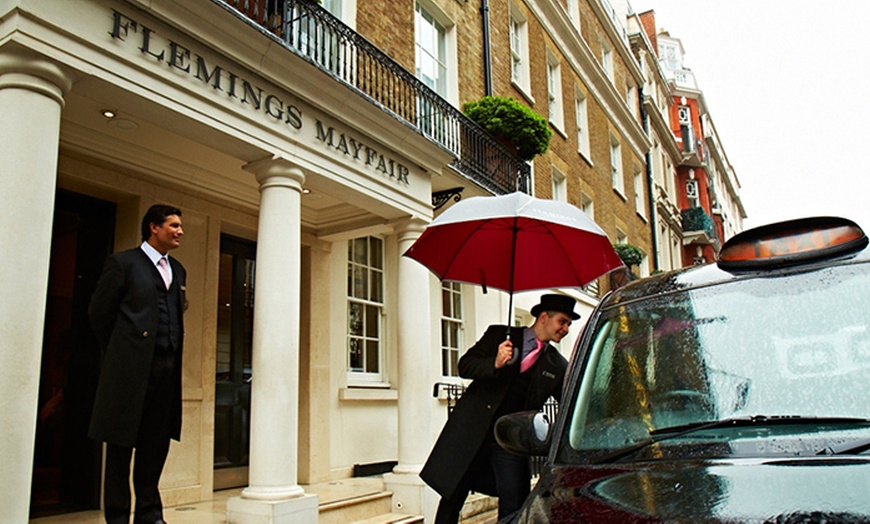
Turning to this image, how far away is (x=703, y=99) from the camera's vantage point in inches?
1789

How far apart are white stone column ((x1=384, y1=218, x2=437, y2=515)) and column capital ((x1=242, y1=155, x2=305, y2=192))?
218 centimetres

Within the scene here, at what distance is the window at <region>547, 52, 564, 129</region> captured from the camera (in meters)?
18.6

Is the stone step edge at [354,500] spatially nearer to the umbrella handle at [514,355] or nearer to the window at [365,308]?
the window at [365,308]

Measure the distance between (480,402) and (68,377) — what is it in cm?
454

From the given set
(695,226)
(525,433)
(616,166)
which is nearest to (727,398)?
(525,433)

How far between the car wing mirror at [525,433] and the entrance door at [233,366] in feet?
21.2

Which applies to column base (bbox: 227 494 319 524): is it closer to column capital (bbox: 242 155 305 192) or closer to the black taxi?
column capital (bbox: 242 155 305 192)

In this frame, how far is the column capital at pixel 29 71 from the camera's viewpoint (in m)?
4.62

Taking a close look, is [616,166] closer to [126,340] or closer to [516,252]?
[516,252]

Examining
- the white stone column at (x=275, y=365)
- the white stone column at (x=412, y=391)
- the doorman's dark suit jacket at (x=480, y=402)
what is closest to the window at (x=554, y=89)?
the white stone column at (x=412, y=391)

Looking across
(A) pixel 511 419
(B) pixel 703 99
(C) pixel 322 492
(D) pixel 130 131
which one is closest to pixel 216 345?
(C) pixel 322 492

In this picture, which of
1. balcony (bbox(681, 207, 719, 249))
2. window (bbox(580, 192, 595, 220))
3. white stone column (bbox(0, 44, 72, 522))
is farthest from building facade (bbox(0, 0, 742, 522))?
balcony (bbox(681, 207, 719, 249))

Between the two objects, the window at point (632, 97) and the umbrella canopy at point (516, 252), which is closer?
the umbrella canopy at point (516, 252)

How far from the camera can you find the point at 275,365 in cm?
649
